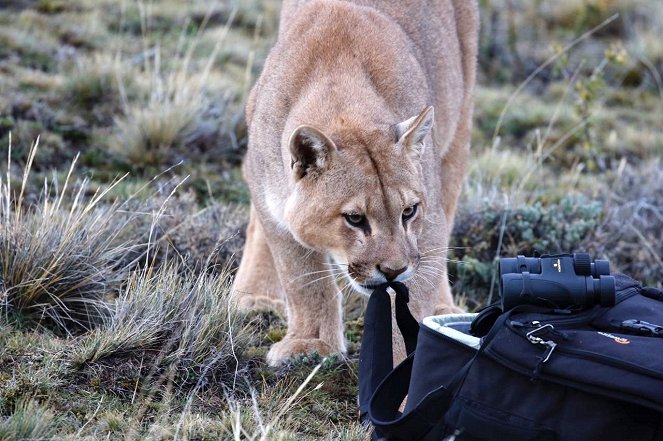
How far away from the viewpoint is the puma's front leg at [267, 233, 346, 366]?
4.98 metres

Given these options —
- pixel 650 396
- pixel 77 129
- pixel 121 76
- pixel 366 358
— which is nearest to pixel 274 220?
pixel 366 358

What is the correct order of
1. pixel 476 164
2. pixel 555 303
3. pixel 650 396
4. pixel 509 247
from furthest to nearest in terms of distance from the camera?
pixel 476 164, pixel 509 247, pixel 555 303, pixel 650 396

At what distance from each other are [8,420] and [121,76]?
5704 millimetres

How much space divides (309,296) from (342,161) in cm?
100

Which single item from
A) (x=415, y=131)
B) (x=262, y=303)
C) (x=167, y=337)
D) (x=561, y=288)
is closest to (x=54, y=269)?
(x=167, y=337)

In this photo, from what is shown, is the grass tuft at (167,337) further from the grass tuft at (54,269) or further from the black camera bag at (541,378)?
the black camera bag at (541,378)

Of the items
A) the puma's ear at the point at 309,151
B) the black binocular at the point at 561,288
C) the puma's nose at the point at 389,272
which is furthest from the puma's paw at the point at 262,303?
the black binocular at the point at 561,288

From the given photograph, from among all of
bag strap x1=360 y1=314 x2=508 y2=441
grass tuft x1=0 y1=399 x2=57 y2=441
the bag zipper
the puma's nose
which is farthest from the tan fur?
grass tuft x1=0 y1=399 x2=57 y2=441

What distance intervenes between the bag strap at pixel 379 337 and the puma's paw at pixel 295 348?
2.46 ft

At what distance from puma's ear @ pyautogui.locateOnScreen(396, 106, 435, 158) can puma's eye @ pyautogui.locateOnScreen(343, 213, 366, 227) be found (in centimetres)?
43

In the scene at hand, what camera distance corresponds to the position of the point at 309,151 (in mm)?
4352

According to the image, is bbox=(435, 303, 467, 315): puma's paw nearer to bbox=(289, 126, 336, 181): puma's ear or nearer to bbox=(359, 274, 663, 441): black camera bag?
bbox=(289, 126, 336, 181): puma's ear

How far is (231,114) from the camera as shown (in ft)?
28.7

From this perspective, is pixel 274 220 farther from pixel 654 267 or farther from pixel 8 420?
pixel 654 267
